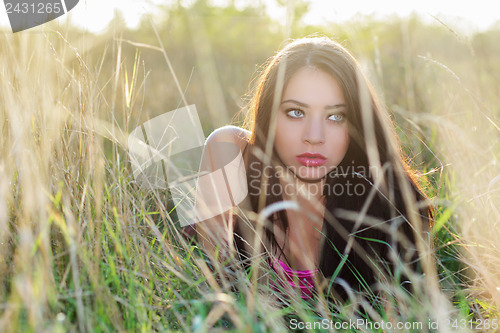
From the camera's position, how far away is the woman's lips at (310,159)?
2.01 m

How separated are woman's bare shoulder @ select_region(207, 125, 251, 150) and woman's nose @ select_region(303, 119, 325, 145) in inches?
19.3

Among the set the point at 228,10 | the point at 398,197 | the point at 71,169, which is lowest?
the point at 398,197

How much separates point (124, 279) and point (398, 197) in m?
1.48

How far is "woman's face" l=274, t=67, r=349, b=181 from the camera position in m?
2.01

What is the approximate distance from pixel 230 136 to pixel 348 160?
61 cm

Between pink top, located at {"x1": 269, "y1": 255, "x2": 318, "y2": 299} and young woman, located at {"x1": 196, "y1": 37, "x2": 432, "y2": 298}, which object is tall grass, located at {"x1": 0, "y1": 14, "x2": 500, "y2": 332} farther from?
young woman, located at {"x1": 196, "y1": 37, "x2": 432, "y2": 298}

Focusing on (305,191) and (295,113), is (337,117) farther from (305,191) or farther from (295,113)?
(305,191)

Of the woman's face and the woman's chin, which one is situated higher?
the woman's face

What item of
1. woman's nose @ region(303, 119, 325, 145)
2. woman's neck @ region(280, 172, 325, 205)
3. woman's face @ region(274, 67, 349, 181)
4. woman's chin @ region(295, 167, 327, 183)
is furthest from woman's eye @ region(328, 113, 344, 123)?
woman's neck @ region(280, 172, 325, 205)

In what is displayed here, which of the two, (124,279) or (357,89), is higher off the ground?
(357,89)

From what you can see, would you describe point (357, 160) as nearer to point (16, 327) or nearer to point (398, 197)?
point (398, 197)

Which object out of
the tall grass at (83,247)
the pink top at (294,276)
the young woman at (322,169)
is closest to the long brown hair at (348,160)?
the young woman at (322,169)

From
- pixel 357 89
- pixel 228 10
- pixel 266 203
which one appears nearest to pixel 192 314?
pixel 266 203

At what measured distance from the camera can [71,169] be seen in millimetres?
1409
